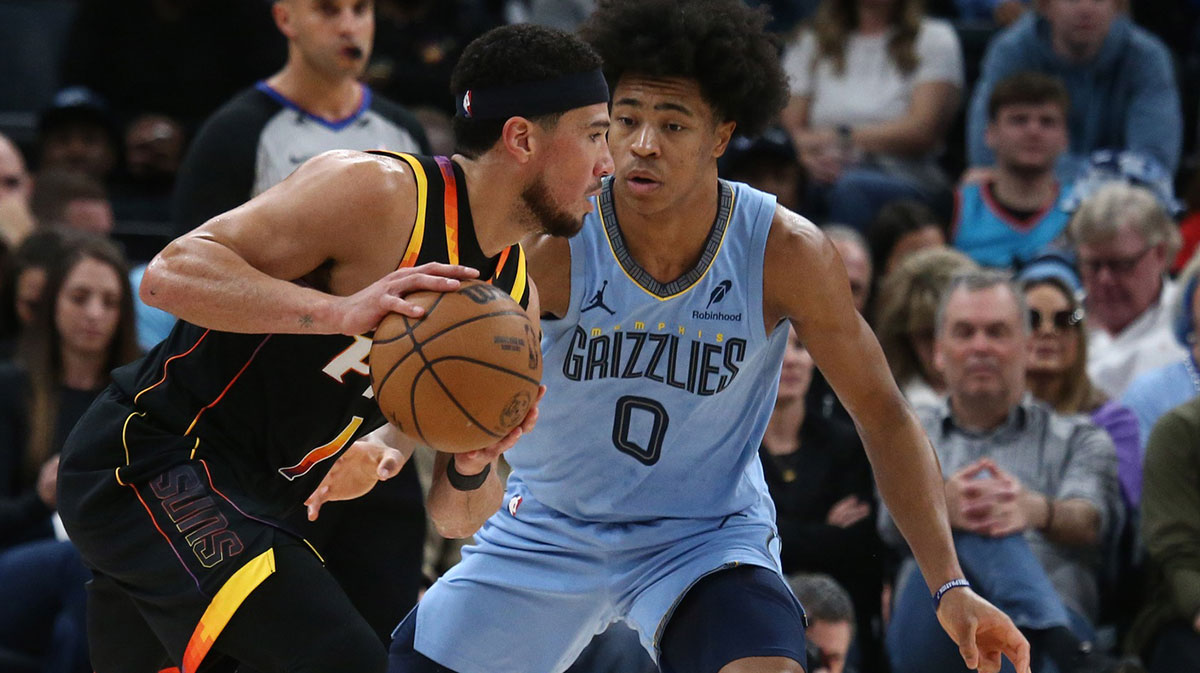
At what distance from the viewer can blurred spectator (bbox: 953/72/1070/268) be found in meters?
7.64

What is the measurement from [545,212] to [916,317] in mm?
3151

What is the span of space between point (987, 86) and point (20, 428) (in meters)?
5.15

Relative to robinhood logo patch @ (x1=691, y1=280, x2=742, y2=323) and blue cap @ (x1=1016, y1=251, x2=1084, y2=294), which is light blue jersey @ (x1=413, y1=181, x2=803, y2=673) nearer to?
robinhood logo patch @ (x1=691, y1=280, x2=742, y2=323)

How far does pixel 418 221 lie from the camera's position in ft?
11.7

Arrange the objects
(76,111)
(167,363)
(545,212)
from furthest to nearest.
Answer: (76,111) < (545,212) < (167,363)

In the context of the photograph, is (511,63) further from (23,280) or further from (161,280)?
(23,280)

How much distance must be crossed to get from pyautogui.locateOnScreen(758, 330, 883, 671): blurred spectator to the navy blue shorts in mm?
1751

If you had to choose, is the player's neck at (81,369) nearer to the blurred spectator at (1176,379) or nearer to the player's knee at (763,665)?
the player's knee at (763,665)

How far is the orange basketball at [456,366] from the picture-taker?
129 inches

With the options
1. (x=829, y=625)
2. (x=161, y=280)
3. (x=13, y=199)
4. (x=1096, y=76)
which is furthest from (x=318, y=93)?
(x=1096, y=76)

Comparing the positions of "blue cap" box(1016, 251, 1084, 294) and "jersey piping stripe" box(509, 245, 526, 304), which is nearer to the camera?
"jersey piping stripe" box(509, 245, 526, 304)

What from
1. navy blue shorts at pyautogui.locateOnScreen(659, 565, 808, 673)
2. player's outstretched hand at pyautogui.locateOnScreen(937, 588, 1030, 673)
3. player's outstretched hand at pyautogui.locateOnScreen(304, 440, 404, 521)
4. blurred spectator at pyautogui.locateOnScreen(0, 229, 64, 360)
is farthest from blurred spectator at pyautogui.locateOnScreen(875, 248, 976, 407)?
blurred spectator at pyautogui.locateOnScreen(0, 229, 64, 360)

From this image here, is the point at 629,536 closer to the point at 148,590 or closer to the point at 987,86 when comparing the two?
the point at 148,590

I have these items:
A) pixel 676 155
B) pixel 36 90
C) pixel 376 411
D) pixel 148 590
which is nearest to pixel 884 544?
pixel 676 155
